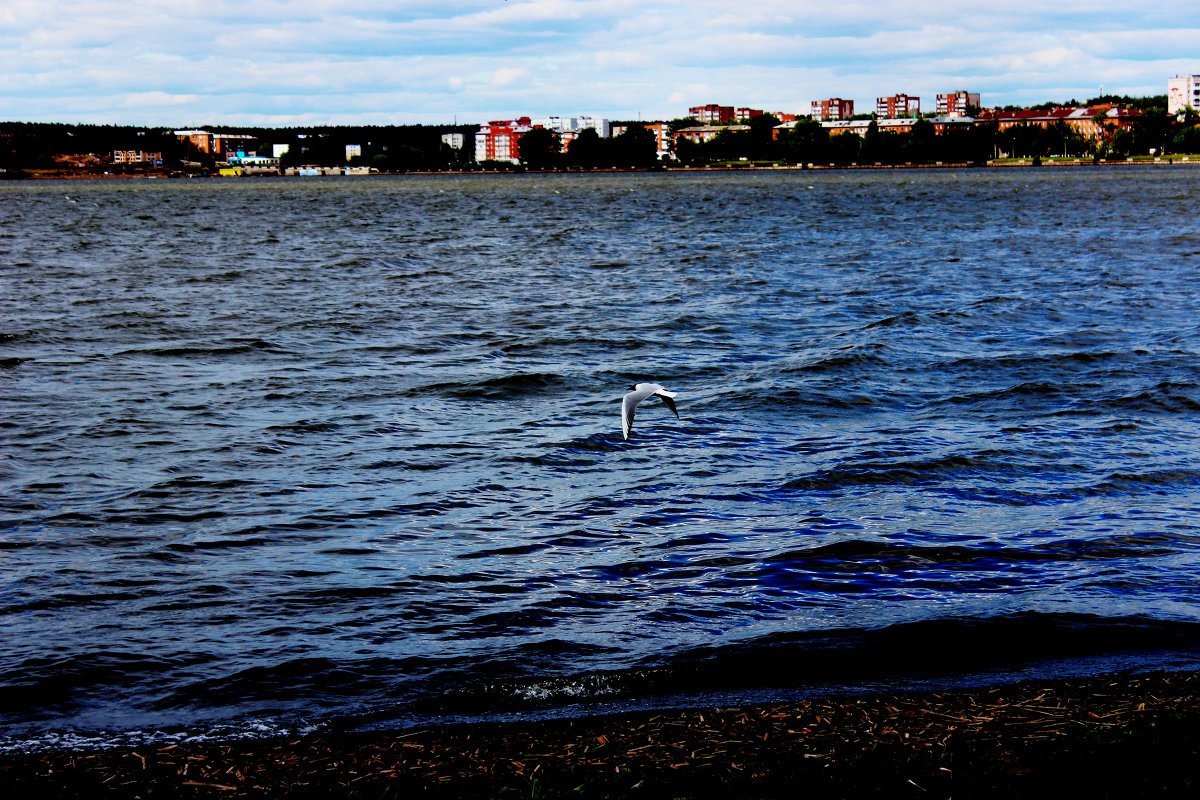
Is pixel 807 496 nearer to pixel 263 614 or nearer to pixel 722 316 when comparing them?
pixel 263 614

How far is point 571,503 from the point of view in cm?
1128

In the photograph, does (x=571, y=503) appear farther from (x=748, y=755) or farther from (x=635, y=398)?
(x=748, y=755)

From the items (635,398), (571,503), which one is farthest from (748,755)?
(571,503)

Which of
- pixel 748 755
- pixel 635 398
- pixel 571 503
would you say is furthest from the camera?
pixel 571 503

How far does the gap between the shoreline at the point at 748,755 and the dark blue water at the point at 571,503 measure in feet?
1.77

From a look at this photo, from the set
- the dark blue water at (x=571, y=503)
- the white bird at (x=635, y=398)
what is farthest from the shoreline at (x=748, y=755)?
the white bird at (x=635, y=398)

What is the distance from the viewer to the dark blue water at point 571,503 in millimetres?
7273

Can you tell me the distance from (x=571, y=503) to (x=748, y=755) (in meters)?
5.91

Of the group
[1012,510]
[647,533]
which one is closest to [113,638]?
[647,533]

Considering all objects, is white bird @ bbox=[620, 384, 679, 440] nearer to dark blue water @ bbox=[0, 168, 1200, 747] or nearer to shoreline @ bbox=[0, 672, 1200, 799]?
dark blue water @ bbox=[0, 168, 1200, 747]

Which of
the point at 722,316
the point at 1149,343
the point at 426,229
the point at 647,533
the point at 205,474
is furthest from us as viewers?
the point at 426,229

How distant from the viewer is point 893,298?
2883 cm

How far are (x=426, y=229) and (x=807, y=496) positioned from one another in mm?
53066

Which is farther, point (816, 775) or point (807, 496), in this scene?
point (807, 496)
